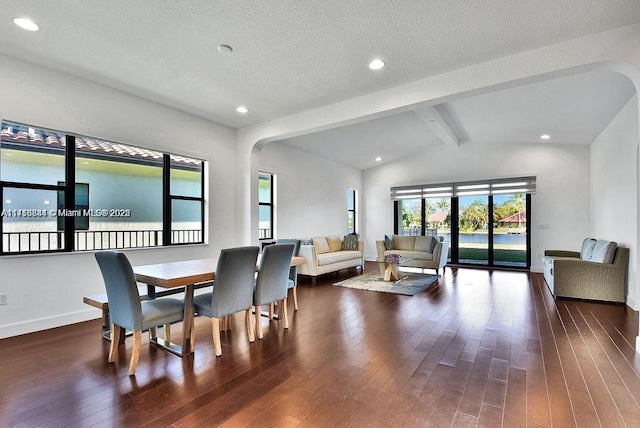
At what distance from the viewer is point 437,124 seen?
6.30m

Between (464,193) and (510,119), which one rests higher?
(510,119)

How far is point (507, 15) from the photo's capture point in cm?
265

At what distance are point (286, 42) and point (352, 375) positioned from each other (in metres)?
2.97

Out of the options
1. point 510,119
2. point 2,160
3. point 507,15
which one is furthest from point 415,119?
point 2,160

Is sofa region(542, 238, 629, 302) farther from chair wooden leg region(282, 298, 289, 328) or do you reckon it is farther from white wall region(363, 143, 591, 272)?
chair wooden leg region(282, 298, 289, 328)

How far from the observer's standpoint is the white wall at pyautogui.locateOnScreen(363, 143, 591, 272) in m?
7.07

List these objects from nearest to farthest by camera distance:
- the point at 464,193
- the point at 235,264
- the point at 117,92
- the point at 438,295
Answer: the point at 235,264
the point at 117,92
the point at 438,295
the point at 464,193

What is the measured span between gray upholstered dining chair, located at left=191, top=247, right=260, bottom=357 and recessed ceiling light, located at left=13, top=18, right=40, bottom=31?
2510 mm

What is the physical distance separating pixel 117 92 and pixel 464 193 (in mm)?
7682

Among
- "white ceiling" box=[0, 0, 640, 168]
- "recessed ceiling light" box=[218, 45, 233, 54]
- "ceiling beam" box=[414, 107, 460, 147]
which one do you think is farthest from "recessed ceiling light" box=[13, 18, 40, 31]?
"ceiling beam" box=[414, 107, 460, 147]

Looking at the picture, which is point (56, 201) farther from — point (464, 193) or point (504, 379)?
point (464, 193)

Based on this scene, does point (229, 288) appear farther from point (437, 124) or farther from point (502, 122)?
point (502, 122)

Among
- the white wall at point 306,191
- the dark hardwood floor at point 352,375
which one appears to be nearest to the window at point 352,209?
the white wall at point 306,191

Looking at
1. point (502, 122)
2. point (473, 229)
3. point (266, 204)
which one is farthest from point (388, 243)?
point (502, 122)
